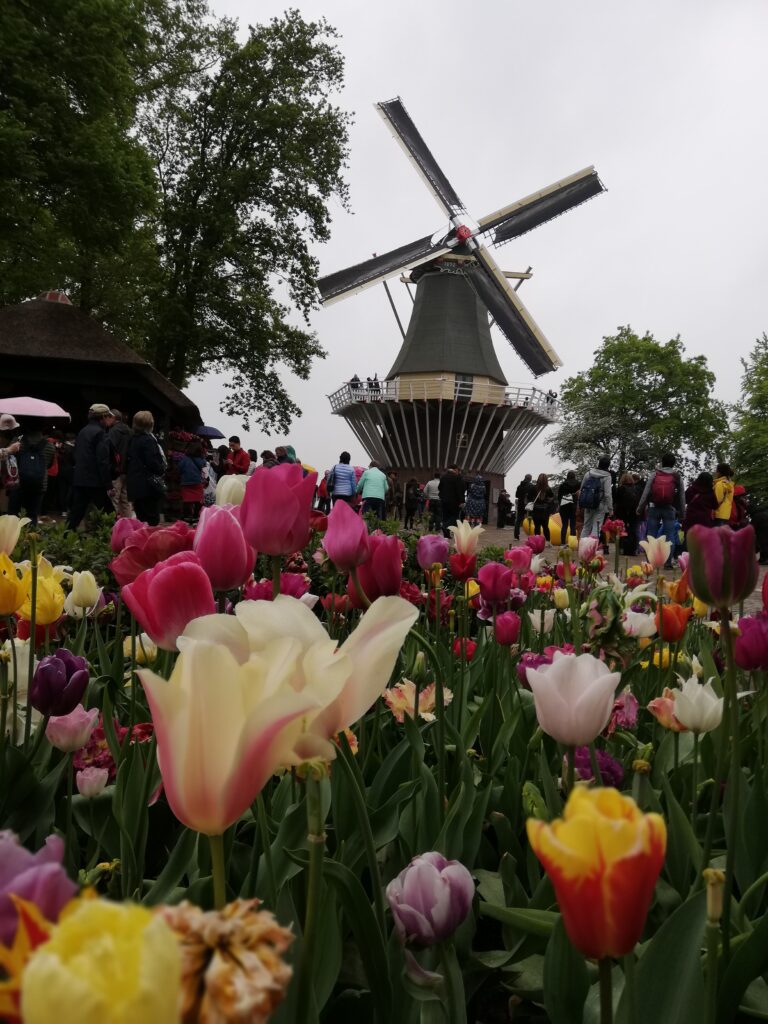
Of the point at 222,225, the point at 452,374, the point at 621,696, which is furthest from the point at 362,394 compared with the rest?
the point at 621,696

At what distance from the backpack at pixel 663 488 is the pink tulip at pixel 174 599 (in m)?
10.5

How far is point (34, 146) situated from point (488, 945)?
1594 cm

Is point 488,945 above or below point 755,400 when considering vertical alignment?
below

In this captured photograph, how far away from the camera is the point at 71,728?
155 cm

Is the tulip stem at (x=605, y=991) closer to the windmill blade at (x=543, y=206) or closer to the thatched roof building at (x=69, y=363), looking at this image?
the thatched roof building at (x=69, y=363)

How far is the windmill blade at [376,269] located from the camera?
28.4 metres

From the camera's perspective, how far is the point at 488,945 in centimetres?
157

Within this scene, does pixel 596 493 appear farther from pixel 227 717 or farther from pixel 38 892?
pixel 38 892

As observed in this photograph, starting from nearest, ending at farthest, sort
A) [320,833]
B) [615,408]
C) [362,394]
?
[320,833] < [362,394] < [615,408]

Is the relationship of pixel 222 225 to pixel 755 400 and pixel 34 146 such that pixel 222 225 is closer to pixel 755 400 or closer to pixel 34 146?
pixel 34 146

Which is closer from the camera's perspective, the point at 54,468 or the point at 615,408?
the point at 54,468

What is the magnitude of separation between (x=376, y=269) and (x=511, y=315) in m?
5.30

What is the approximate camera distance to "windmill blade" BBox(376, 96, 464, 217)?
1129 inches

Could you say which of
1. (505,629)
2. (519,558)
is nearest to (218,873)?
(505,629)
